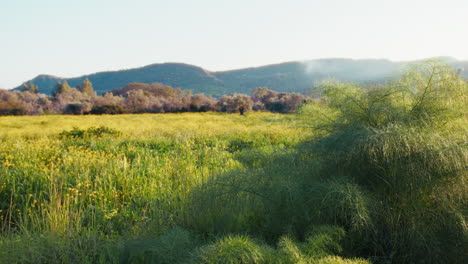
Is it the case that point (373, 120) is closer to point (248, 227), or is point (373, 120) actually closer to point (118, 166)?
point (248, 227)

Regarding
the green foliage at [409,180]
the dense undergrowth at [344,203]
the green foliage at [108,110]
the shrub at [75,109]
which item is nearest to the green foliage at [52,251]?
the dense undergrowth at [344,203]

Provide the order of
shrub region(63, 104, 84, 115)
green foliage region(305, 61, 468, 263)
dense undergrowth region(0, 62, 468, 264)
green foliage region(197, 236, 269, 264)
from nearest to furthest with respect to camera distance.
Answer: green foliage region(197, 236, 269, 264)
dense undergrowth region(0, 62, 468, 264)
green foliage region(305, 61, 468, 263)
shrub region(63, 104, 84, 115)

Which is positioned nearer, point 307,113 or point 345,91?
point 345,91

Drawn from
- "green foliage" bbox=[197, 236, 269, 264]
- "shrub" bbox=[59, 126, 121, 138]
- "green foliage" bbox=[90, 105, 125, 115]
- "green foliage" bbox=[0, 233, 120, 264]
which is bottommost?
"green foliage" bbox=[90, 105, 125, 115]

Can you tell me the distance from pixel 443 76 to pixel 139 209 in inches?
190

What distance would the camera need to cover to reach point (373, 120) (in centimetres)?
410

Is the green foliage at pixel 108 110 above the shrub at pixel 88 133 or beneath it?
beneath

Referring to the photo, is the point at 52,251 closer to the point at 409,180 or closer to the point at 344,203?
the point at 344,203

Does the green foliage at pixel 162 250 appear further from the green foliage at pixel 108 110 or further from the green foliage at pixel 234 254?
the green foliage at pixel 108 110

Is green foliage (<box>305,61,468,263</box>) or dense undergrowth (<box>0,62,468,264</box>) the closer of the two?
dense undergrowth (<box>0,62,468,264</box>)

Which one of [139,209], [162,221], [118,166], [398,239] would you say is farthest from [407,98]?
[118,166]

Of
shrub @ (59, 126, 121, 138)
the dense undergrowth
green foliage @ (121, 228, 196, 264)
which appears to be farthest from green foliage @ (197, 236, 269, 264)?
shrub @ (59, 126, 121, 138)

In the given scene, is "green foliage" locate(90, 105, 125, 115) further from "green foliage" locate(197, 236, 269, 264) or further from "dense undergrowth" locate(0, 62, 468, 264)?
"green foliage" locate(197, 236, 269, 264)

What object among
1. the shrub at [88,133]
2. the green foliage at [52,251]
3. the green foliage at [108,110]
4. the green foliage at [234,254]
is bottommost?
the green foliage at [108,110]
